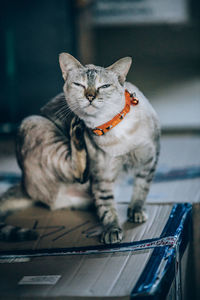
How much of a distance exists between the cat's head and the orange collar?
0.6 inches

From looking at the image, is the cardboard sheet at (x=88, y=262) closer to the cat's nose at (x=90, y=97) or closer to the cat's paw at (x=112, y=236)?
the cat's paw at (x=112, y=236)

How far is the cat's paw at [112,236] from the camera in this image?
1.03 metres

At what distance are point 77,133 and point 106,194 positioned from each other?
17 cm

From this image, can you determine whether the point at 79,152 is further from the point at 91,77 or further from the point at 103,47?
the point at 103,47

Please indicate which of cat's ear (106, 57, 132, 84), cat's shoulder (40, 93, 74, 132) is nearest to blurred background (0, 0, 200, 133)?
cat's shoulder (40, 93, 74, 132)

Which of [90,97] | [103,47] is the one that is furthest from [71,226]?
[103,47]

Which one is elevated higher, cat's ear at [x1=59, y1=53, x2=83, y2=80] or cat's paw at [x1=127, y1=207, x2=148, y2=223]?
cat's ear at [x1=59, y1=53, x2=83, y2=80]

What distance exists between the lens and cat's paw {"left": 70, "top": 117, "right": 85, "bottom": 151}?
41.7 inches

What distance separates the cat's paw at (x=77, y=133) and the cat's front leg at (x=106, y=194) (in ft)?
0.20

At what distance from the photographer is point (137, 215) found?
1137 millimetres

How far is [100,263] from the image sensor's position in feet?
3.06

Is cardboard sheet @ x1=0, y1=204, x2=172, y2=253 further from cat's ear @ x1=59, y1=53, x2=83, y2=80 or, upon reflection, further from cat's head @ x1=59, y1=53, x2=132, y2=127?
cat's ear @ x1=59, y1=53, x2=83, y2=80

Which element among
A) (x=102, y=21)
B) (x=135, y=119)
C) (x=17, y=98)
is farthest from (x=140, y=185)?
(x=102, y=21)

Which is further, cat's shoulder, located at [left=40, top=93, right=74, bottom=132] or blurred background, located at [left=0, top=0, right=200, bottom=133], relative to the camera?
blurred background, located at [left=0, top=0, right=200, bottom=133]
